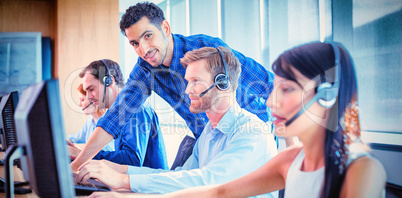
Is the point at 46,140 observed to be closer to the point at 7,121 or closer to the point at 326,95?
the point at 326,95

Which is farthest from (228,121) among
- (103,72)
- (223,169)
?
(103,72)

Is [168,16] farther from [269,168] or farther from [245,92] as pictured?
[269,168]

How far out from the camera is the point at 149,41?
196cm

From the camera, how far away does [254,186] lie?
964mm

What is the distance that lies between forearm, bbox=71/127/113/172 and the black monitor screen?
1.04 metres

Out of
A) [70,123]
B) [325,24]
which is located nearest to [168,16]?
[325,24]

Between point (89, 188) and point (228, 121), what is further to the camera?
point (228, 121)

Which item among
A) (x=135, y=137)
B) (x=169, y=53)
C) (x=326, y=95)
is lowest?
(x=135, y=137)

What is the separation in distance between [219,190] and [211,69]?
0.70m

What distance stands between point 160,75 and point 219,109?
0.63m

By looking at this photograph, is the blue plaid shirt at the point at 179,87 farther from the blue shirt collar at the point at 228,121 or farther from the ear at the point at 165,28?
the blue shirt collar at the point at 228,121

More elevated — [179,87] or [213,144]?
[179,87]

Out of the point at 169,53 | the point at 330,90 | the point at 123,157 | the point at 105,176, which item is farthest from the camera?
the point at 169,53

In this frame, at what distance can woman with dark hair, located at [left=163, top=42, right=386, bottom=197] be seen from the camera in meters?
0.70
